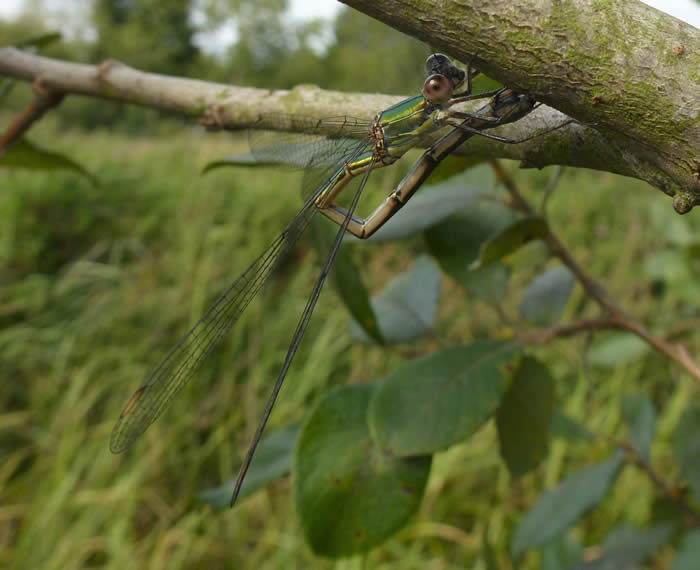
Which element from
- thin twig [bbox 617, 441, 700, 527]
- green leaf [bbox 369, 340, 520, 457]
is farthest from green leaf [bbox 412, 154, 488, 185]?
thin twig [bbox 617, 441, 700, 527]

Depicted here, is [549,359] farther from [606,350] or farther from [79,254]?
[79,254]

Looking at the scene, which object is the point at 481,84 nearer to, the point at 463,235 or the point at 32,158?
the point at 463,235

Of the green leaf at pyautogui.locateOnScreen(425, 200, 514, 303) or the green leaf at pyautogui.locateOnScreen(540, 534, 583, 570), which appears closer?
the green leaf at pyautogui.locateOnScreen(425, 200, 514, 303)

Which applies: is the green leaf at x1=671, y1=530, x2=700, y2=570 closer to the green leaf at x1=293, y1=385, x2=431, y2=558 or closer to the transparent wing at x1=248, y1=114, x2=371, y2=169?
the green leaf at x1=293, y1=385, x2=431, y2=558

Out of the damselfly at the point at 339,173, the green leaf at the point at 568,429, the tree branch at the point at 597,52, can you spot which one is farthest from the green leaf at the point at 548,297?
the tree branch at the point at 597,52

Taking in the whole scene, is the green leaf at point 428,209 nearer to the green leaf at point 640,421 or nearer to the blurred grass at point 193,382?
the green leaf at point 640,421

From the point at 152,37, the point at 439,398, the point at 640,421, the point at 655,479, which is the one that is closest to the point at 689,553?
the point at 655,479

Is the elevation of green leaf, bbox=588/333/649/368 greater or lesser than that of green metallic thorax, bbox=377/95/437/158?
lesser
